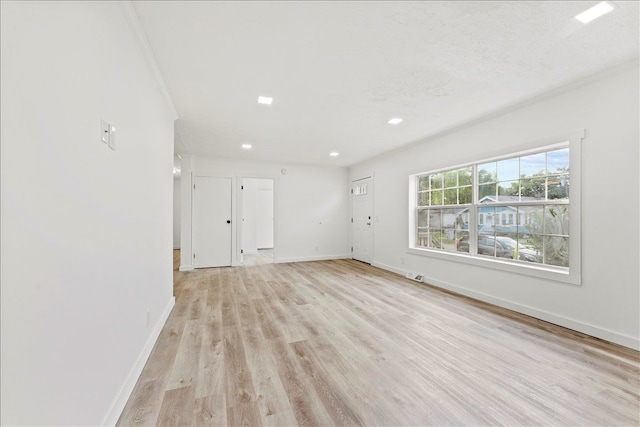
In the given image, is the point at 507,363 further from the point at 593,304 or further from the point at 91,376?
the point at 91,376

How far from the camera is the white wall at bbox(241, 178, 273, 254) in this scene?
7.74 m

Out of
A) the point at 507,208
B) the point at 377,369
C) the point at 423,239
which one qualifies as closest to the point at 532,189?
the point at 507,208

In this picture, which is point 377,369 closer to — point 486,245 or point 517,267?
point 517,267

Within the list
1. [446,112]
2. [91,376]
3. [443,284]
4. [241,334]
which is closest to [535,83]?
[446,112]

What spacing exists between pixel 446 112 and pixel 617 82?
4.67ft

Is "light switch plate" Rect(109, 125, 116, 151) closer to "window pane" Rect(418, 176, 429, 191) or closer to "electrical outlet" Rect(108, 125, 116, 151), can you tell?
"electrical outlet" Rect(108, 125, 116, 151)

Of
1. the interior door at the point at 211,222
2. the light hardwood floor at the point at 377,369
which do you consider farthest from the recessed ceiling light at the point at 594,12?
the interior door at the point at 211,222

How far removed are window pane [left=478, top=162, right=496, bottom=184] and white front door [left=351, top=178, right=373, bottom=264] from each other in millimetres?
2527

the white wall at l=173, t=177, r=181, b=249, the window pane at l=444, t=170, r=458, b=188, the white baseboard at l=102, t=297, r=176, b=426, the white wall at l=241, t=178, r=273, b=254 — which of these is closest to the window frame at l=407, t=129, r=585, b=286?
the window pane at l=444, t=170, r=458, b=188

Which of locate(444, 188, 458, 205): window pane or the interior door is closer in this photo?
locate(444, 188, 458, 205): window pane

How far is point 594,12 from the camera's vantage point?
5.43ft

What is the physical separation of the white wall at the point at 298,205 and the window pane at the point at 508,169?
393 cm

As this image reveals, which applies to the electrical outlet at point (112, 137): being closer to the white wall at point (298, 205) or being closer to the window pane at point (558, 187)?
the window pane at point (558, 187)

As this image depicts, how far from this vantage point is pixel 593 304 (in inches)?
96.8
